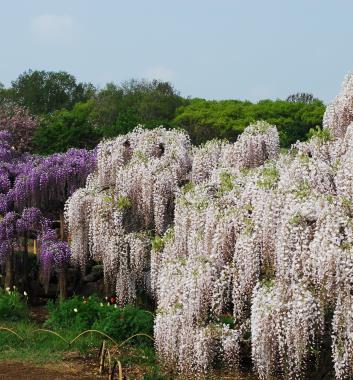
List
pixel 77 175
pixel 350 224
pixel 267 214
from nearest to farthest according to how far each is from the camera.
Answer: pixel 350 224 → pixel 267 214 → pixel 77 175

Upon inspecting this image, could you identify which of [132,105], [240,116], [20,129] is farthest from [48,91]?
[20,129]

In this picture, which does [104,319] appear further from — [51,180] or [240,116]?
[240,116]

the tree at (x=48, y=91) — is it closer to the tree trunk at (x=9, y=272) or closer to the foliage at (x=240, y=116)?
the foliage at (x=240, y=116)

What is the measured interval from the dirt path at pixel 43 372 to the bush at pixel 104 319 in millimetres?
1614

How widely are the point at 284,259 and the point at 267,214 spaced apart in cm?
94

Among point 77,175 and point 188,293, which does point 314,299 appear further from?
point 77,175

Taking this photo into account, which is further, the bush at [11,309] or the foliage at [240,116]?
the foliage at [240,116]

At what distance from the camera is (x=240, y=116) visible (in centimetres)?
6022

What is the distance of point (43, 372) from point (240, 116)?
49730mm

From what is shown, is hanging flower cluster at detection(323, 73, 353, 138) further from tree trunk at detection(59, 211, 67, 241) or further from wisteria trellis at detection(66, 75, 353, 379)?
tree trunk at detection(59, 211, 67, 241)

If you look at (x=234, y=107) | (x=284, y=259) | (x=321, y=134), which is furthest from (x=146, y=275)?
(x=234, y=107)

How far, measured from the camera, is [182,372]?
35.6 ft

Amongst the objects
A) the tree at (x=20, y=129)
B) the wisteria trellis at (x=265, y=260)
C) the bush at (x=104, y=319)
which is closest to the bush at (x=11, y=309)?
the bush at (x=104, y=319)

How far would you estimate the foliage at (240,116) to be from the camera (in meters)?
56.2
